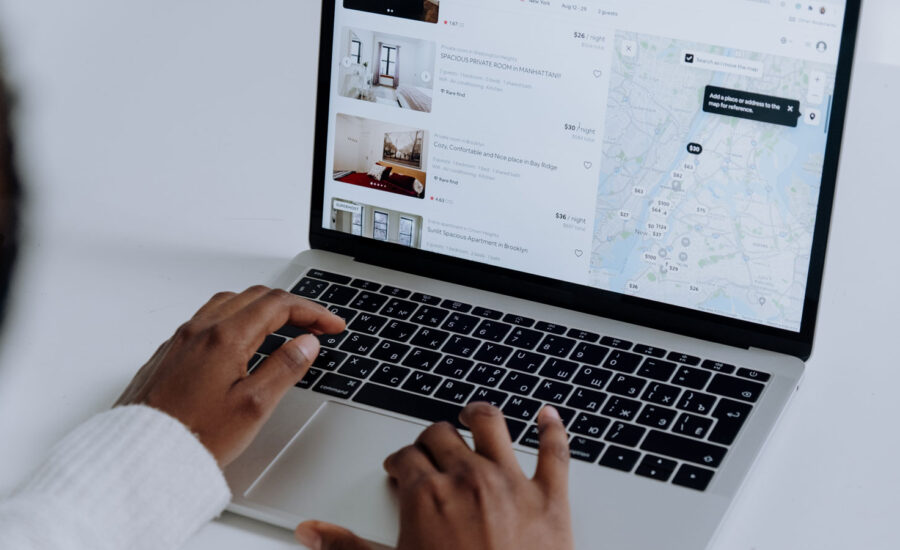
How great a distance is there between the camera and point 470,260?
0.97 meters

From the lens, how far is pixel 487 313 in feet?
3.09

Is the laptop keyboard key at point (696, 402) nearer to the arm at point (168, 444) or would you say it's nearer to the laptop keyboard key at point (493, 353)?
the laptop keyboard key at point (493, 353)

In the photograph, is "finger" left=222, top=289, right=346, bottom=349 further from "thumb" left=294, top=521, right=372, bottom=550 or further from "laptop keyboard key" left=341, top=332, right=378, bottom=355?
"thumb" left=294, top=521, right=372, bottom=550

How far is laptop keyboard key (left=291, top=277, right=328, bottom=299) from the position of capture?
3.20 ft

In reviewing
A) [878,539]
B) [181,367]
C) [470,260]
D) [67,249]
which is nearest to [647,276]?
[470,260]

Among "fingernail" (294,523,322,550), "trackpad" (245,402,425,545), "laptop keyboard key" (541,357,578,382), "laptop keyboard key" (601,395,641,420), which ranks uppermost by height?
"laptop keyboard key" (541,357,578,382)

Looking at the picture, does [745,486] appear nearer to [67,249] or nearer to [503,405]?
[503,405]

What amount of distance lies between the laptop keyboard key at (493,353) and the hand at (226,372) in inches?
5.6

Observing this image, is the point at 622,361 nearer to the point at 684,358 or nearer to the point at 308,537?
the point at 684,358

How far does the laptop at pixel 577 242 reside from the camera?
78 centimetres

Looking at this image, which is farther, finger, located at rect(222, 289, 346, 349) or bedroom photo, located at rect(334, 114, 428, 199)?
bedroom photo, located at rect(334, 114, 428, 199)

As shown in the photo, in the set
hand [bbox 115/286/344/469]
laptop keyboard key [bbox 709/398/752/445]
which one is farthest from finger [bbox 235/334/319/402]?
laptop keyboard key [bbox 709/398/752/445]

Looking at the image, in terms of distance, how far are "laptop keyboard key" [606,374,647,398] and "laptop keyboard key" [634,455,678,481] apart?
0.08 meters

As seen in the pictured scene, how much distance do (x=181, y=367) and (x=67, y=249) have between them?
1.25 feet
